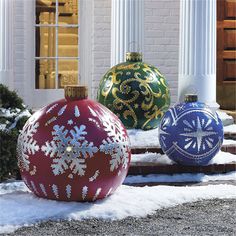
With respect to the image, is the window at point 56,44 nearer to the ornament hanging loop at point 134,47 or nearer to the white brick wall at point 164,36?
the white brick wall at point 164,36

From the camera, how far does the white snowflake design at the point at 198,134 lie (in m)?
7.68

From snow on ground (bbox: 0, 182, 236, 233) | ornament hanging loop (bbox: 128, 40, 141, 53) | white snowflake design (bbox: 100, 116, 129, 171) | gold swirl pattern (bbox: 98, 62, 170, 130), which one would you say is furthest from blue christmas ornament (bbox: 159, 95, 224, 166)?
ornament hanging loop (bbox: 128, 40, 141, 53)

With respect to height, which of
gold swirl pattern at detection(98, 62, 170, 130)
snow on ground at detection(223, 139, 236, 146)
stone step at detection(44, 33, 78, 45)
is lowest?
snow on ground at detection(223, 139, 236, 146)

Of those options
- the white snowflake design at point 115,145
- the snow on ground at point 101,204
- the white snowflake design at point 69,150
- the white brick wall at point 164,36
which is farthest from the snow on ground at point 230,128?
the white snowflake design at point 69,150

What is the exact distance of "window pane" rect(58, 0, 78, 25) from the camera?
38.4ft

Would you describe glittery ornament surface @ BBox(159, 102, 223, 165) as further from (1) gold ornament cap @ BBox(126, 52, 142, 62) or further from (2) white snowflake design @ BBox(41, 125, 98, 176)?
(1) gold ornament cap @ BBox(126, 52, 142, 62)

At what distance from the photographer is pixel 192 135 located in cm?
768

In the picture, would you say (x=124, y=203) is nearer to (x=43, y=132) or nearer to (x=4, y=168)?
(x=43, y=132)

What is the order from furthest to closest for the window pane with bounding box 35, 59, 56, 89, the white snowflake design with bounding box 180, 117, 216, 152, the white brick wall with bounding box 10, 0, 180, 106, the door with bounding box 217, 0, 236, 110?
the door with bounding box 217, 0, 236, 110, the window pane with bounding box 35, 59, 56, 89, the white brick wall with bounding box 10, 0, 180, 106, the white snowflake design with bounding box 180, 117, 216, 152

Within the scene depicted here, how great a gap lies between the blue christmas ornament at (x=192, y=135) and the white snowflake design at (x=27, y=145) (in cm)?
183

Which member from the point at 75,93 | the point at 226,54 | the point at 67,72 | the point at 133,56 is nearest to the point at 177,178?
the point at 75,93

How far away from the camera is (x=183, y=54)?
10391mm

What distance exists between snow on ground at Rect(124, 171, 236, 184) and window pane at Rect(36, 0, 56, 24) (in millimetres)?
4559

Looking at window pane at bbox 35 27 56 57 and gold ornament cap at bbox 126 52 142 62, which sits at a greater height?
window pane at bbox 35 27 56 57
